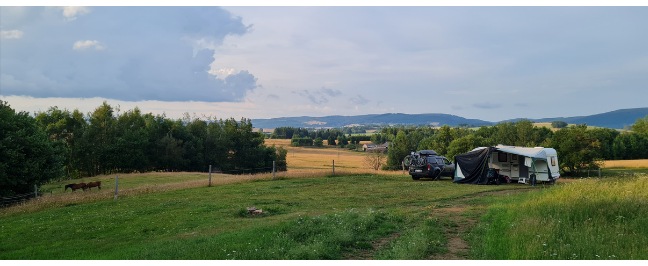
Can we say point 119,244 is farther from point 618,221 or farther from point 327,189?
point 327,189

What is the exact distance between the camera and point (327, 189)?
24.2 metres

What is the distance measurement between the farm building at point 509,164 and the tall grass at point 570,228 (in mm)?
12460

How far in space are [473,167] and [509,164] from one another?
86.0 inches

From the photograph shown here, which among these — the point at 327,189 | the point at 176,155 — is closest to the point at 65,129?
the point at 176,155

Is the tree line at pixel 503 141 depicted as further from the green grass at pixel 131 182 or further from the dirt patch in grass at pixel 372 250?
the dirt patch in grass at pixel 372 250

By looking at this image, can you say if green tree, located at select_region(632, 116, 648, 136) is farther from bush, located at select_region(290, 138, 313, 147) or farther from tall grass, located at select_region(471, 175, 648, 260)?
tall grass, located at select_region(471, 175, 648, 260)

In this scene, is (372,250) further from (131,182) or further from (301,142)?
(301,142)

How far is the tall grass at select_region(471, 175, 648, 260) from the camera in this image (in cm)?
820

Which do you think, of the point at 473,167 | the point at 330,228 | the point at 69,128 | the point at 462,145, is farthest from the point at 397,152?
the point at 330,228

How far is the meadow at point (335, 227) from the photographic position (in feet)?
29.0

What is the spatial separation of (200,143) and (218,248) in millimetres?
68448

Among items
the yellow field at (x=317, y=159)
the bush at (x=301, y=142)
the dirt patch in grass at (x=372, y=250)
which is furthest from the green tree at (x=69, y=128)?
the dirt patch in grass at (x=372, y=250)

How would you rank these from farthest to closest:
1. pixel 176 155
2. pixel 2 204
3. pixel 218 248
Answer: pixel 176 155 < pixel 2 204 < pixel 218 248

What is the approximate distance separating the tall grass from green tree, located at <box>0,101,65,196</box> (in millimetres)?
26006
